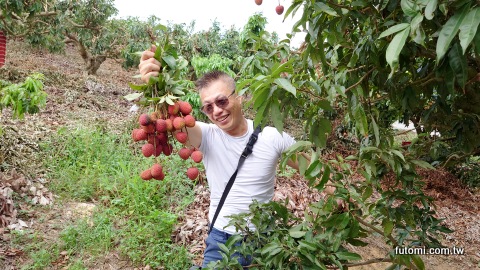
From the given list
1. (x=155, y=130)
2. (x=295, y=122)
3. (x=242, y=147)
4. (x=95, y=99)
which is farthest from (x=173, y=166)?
(x=295, y=122)

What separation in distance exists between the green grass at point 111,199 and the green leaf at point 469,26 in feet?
9.16

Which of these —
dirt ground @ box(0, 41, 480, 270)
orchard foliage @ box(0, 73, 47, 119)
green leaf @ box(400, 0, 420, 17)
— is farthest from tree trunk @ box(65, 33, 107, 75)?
green leaf @ box(400, 0, 420, 17)

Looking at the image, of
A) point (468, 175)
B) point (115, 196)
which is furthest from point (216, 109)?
point (468, 175)

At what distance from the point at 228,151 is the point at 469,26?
1.32 m

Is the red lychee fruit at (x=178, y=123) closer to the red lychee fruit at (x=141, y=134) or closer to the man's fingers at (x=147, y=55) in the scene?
the red lychee fruit at (x=141, y=134)

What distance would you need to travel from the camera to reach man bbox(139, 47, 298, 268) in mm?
1688

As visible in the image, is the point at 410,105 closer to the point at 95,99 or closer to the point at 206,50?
the point at 95,99

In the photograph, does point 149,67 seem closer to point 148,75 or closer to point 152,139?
point 148,75

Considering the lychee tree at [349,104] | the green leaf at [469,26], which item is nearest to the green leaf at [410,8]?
the lychee tree at [349,104]

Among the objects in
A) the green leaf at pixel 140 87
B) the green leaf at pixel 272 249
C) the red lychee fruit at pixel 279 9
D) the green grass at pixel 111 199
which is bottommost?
the green grass at pixel 111 199

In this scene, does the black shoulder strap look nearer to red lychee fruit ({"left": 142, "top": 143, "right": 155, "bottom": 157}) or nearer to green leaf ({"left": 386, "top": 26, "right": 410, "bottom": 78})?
red lychee fruit ({"left": 142, "top": 143, "right": 155, "bottom": 157})

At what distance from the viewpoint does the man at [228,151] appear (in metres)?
1.69

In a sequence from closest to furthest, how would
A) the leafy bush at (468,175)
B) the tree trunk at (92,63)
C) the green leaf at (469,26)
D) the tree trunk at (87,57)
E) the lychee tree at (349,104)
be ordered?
1. the green leaf at (469,26)
2. the lychee tree at (349,104)
3. the leafy bush at (468,175)
4. the tree trunk at (87,57)
5. the tree trunk at (92,63)

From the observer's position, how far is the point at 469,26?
546mm
